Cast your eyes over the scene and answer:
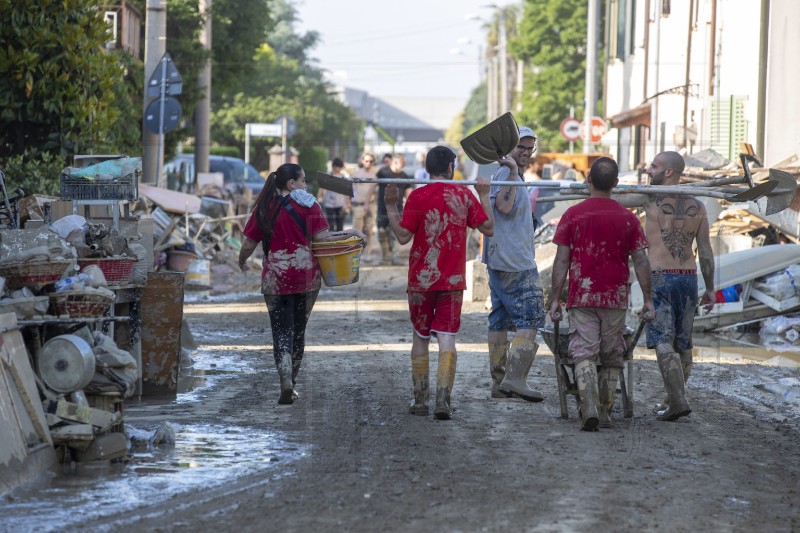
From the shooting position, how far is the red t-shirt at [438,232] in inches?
345

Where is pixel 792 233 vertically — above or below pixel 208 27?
below

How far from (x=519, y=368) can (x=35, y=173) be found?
19.1 ft

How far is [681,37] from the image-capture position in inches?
1078

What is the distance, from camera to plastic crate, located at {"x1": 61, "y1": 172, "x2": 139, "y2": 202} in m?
10.3

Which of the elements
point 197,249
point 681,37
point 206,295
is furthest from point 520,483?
point 681,37

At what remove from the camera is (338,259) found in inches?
368

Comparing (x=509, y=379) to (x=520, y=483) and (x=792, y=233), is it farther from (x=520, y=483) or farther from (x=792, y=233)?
(x=792, y=233)

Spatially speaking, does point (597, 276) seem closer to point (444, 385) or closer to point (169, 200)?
point (444, 385)

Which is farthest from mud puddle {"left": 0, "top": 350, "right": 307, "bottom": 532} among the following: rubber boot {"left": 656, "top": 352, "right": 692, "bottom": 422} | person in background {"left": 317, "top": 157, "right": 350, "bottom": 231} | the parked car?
the parked car

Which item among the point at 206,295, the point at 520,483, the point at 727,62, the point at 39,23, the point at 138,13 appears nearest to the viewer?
the point at 520,483

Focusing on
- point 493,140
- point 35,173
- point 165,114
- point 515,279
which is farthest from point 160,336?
point 165,114

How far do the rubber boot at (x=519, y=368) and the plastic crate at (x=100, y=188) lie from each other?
3.13m

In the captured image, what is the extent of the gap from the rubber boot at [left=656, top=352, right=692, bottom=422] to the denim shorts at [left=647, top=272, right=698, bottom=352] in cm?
21

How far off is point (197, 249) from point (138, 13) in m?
7.17
